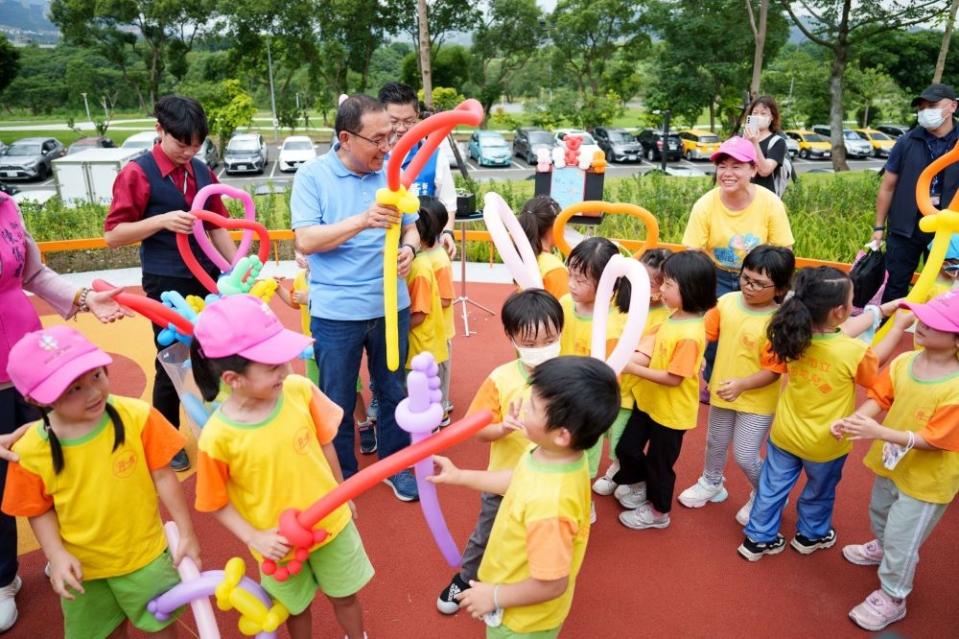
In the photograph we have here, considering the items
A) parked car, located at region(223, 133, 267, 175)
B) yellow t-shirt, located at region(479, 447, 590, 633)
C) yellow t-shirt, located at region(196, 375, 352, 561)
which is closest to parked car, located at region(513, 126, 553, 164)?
parked car, located at region(223, 133, 267, 175)

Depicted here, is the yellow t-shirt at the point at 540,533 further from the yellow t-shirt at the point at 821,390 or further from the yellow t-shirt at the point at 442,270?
the yellow t-shirt at the point at 442,270

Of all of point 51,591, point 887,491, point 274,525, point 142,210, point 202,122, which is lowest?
point 51,591

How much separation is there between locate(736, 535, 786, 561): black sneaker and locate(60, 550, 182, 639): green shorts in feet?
8.14

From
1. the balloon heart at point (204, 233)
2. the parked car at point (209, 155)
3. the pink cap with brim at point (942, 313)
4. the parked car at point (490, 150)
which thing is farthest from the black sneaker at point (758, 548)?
the parked car at point (209, 155)

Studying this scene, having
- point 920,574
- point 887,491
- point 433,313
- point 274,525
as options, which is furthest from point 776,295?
point 274,525

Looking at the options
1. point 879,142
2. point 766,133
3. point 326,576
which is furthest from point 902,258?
point 879,142

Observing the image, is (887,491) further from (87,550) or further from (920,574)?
(87,550)

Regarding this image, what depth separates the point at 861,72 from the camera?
30.0 metres

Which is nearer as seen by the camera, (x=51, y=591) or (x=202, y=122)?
(x=51, y=591)

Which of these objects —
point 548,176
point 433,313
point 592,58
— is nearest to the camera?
point 433,313

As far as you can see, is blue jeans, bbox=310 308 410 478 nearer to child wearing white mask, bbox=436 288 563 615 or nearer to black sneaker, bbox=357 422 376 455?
black sneaker, bbox=357 422 376 455

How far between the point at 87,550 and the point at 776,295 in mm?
2962

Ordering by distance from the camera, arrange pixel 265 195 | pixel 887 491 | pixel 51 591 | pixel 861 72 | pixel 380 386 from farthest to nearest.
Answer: pixel 861 72 < pixel 265 195 < pixel 380 386 < pixel 51 591 < pixel 887 491

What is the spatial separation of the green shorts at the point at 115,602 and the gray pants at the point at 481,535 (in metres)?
1.13
